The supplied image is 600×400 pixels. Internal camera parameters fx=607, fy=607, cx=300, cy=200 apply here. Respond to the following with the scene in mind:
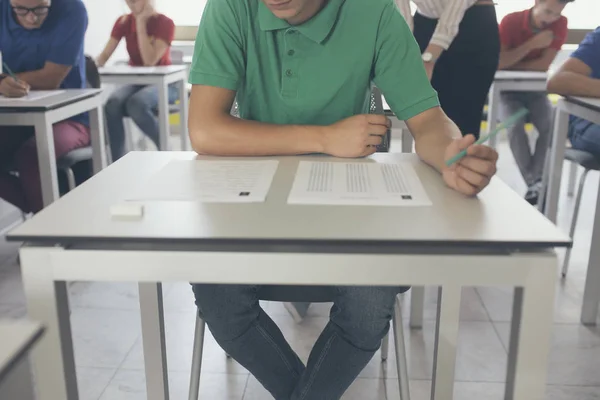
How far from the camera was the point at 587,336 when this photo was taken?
6.03ft

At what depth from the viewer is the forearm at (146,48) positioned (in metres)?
3.68

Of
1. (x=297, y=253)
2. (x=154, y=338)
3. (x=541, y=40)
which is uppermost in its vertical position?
(x=541, y=40)

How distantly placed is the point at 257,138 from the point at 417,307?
969 millimetres

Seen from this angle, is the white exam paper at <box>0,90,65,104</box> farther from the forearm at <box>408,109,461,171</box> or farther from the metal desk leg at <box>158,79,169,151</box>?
the forearm at <box>408,109,461,171</box>

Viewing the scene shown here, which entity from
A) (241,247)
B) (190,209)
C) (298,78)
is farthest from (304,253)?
(298,78)

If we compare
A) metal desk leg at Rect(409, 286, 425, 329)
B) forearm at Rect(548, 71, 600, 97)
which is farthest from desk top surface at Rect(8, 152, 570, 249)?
forearm at Rect(548, 71, 600, 97)

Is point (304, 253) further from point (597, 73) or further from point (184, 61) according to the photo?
point (184, 61)

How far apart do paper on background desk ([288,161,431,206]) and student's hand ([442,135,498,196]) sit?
0.05 m

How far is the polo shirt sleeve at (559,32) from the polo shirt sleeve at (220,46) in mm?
2632

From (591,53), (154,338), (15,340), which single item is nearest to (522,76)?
(591,53)

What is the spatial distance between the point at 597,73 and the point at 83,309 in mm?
1959

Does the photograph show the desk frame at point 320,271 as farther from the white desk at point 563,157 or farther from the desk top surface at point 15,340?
the white desk at point 563,157

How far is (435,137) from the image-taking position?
1.10m

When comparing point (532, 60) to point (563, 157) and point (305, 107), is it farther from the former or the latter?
point (305, 107)
